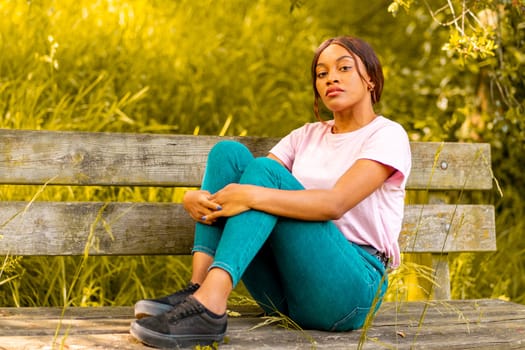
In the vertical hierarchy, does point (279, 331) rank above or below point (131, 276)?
above

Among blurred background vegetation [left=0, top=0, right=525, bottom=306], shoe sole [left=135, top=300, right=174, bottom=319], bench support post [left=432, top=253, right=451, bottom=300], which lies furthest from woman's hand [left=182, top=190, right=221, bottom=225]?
bench support post [left=432, top=253, right=451, bottom=300]

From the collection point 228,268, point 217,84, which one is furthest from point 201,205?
point 217,84

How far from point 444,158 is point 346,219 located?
3.16ft

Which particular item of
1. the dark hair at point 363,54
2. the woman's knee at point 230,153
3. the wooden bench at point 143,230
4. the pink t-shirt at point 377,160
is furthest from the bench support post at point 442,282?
the woman's knee at point 230,153

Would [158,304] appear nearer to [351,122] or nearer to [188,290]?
[188,290]

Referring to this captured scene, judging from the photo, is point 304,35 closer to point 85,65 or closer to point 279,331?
point 85,65

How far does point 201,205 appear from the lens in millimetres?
2350

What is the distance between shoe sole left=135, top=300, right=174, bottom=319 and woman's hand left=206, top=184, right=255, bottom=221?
1.00 feet

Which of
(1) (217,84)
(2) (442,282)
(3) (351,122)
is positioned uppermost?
(3) (351,122)

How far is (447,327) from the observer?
8.38 ft

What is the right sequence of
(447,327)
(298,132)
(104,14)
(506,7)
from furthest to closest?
(104,14) → (506,7) → (298,132) → (447,327)

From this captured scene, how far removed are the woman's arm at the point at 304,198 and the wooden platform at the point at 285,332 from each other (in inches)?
14.0

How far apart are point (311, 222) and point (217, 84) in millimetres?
2981

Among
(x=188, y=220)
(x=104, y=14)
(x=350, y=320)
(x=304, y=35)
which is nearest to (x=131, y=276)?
(x=188, y=220)
